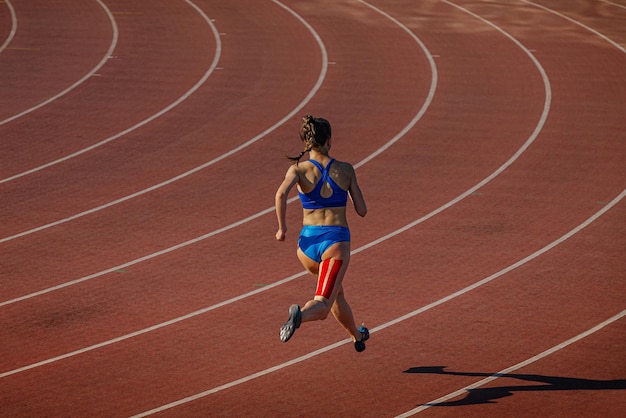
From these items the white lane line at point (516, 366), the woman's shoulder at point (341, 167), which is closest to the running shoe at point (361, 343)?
the white lane line at point (516, 366)

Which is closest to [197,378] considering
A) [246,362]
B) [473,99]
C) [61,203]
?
[246,362]

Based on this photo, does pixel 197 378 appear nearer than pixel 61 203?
Yes

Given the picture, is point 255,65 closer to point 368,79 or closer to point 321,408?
point 368,79

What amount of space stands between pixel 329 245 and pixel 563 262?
4300 millimetres

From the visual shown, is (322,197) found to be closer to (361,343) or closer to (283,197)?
(283,197)

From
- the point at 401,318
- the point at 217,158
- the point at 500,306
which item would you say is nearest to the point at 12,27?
Answer: the point at 217,158

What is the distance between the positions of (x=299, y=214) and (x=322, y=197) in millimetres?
5355

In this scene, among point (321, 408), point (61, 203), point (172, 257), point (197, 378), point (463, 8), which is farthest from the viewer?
point (463, 8)

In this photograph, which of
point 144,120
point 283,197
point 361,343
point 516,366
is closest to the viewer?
point 283,197

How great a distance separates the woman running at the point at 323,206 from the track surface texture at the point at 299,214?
95 cm

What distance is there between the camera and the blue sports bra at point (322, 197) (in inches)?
309

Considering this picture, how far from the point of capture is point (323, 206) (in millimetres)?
7930

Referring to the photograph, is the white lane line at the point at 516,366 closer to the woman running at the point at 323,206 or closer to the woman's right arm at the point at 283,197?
the woman running at the point at 323,206

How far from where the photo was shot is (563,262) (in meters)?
11.4
